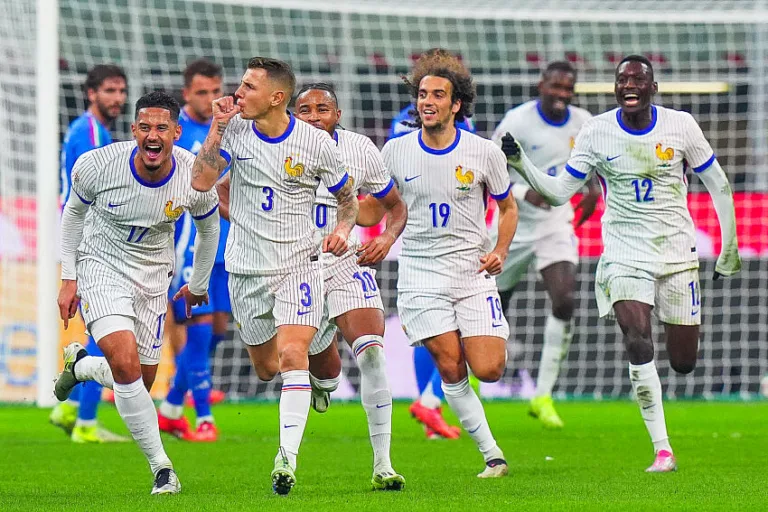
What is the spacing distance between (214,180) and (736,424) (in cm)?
618

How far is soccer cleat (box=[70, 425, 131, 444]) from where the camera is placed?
986 centimetres

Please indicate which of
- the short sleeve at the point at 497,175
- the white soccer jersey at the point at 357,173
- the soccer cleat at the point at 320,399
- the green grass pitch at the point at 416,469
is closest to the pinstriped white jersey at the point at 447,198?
the short sleeve at the point at 497,175

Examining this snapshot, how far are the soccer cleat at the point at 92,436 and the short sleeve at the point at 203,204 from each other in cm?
337

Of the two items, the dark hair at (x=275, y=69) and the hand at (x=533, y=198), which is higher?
the dark hair at (x=275, y=69)

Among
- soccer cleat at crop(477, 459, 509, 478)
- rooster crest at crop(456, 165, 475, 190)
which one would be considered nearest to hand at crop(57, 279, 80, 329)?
rooster crest at crop(456, 165, 475, 190)

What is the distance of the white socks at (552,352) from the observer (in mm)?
10859

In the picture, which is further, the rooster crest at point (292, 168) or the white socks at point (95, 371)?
the white socks at point (95, 371)

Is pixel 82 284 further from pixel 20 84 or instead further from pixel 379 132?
pixel 379 132

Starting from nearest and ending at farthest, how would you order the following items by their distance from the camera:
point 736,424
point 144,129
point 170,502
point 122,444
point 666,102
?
point 170,502
point 144,129
point 122,444
point 736,424
point 666,102

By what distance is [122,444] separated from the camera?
9711mm

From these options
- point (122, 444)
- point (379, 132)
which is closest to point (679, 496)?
point (122, 444)

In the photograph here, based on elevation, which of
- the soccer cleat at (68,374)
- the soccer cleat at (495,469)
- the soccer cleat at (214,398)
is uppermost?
the soccer cleat at (68,374)

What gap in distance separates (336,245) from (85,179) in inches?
56.9

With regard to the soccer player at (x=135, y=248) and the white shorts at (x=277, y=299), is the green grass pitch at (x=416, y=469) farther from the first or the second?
the white shorts at (x=277, y=299)
